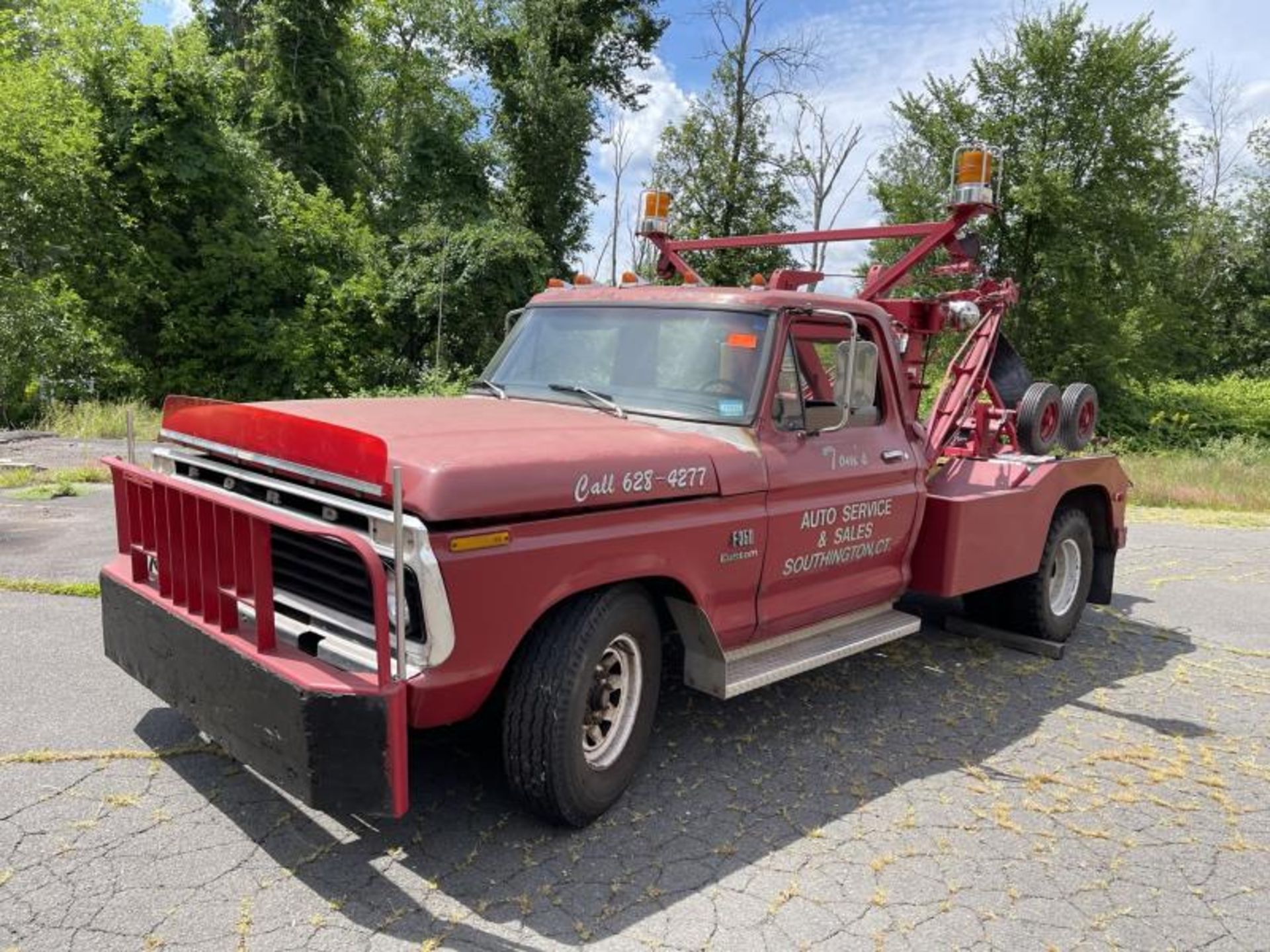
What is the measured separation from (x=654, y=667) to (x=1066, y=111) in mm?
24777

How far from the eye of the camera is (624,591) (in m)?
3.46

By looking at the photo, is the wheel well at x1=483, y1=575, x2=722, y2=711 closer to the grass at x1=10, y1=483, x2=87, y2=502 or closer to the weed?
the grass at x1=10, y1=483, x2=87, y2=502

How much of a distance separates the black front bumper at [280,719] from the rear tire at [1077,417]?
5071 millimetres

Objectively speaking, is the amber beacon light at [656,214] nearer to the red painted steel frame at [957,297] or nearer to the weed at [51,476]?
the red painted steel frame at [957,297]

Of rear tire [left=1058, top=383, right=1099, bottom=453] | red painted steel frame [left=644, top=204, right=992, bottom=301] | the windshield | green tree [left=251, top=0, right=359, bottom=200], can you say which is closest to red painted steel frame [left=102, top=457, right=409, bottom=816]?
the windshield

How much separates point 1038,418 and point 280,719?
496 cm

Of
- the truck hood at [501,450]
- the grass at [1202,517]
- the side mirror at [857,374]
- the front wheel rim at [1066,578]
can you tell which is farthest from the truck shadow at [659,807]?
the grass at [1202,517]

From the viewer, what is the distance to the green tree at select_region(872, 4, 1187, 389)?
75.7 ft

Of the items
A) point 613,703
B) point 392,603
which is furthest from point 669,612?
point 392,603

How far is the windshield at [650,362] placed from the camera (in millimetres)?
4113

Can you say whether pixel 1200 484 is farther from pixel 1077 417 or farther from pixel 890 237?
pixel 890 237

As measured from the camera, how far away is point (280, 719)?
2855 millimetres

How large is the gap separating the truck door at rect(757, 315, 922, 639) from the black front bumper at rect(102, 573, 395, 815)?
1.90 m

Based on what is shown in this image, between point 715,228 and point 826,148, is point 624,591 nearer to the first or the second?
point 715,228
